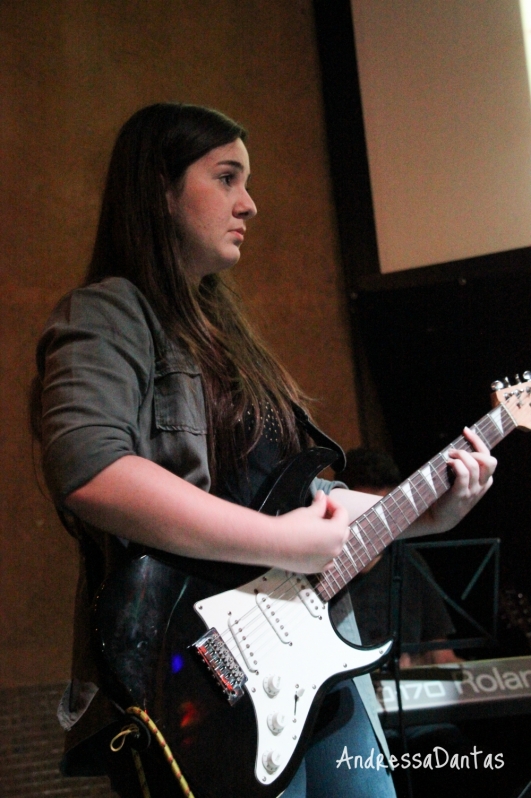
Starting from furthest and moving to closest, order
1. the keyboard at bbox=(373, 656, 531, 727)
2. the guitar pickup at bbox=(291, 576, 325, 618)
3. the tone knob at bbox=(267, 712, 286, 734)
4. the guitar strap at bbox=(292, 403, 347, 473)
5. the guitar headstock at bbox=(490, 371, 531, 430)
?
the keyboard at bbox=(373, 656, 531, 727) < the guitar headstock at bbox=(490, 371, 531, 430) < the guitar strap at bbox=(292, 403, 347, 473) < the guitar pickup at bbox=(291, 576, 325, 618) < the tone knob at bbox=(267, 712, 286, 734)

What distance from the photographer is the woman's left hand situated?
133 cm

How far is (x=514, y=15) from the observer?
2.49m

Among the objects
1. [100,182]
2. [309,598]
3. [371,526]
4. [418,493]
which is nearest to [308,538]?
[309,598]

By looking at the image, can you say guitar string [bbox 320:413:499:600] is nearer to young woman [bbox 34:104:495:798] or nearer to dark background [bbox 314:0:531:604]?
young woman [bbox 34:104:495:798]

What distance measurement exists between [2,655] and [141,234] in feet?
5.28

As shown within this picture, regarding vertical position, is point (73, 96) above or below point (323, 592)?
above

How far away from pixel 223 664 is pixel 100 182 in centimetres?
209

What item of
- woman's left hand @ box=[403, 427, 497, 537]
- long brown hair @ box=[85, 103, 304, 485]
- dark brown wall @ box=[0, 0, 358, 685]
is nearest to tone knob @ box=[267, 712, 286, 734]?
long brown hair @ box=[85, 103, 304, 485]

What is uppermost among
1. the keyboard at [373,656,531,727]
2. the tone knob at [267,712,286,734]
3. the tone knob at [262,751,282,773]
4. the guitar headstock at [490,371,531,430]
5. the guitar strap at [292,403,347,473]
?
the guitar strap at [292,403,347,473]

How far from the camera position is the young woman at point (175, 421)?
3.11 feet

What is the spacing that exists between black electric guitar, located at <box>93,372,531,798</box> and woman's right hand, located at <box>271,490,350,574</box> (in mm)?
72

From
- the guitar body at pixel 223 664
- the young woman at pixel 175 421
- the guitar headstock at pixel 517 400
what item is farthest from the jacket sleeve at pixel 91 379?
the guitar headstock at pixel 517 400

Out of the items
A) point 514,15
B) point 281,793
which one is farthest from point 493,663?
point 514,15

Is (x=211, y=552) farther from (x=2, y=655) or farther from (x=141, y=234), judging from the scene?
(x=2, y=655)
